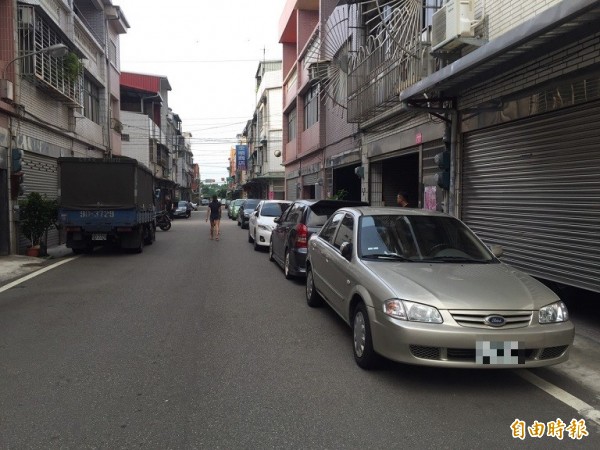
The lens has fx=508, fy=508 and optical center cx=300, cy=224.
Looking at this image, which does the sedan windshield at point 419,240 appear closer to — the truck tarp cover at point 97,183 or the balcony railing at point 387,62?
the balcony railing at point 387,62

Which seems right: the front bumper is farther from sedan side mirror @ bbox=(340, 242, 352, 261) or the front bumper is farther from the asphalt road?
sedan side mirror @ bbox=(340, 242, 352, 261)

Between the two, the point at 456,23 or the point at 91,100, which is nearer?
the point at 456,23

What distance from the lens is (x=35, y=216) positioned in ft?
42.1

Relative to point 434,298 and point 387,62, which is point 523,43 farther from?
point 387,62

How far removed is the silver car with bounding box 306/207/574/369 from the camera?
4004 mm

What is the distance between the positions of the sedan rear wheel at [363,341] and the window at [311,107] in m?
19.8

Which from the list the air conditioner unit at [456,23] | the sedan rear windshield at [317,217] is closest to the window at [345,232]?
the sedan rear windshield at [317,217]

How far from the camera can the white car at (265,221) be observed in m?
14.9

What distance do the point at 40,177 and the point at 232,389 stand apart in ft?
46.4

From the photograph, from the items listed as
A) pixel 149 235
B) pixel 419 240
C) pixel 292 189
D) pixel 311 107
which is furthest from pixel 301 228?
pixel 292 189

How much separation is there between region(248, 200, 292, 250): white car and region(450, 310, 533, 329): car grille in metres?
10.3

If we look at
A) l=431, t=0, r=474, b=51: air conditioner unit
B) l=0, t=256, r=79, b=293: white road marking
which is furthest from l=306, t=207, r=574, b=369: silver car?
l=0, t=256, r=79, b=293: white road marking

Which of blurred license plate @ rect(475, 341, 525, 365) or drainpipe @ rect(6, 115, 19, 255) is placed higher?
drainpipe @ rect(6, 115, 19, 255)

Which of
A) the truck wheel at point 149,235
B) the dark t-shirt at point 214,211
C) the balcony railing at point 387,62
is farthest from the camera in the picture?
the dark t-shirt at point 214,211
